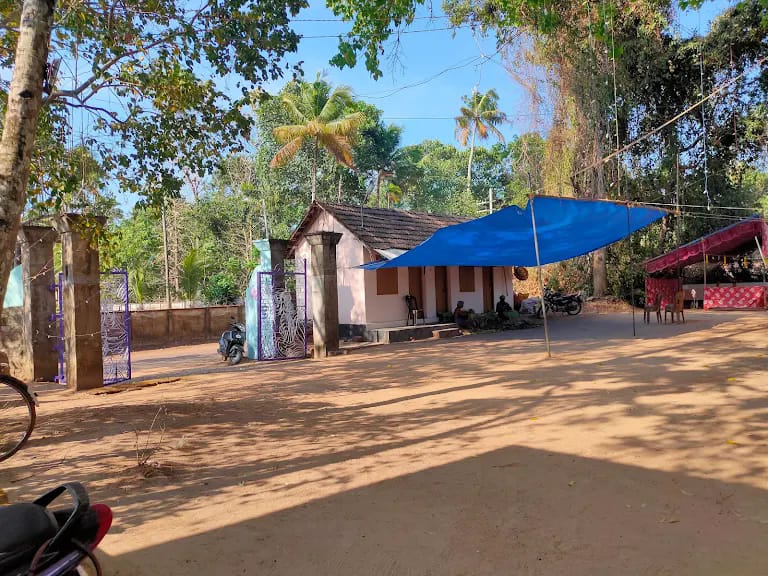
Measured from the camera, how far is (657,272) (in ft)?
64.7

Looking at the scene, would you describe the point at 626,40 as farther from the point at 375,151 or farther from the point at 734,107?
the point at 375,151

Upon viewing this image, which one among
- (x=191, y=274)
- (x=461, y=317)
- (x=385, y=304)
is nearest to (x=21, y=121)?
(x=385, y=304)

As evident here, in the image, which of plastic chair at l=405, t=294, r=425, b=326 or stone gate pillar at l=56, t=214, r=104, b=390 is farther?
plastic chair at l=405, t=294, r=425, b=326

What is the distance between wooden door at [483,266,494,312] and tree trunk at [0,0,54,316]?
1563 centimetres

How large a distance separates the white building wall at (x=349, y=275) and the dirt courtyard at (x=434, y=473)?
7.45m

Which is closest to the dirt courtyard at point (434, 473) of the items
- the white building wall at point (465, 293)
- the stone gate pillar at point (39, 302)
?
the stone gate pillar at point (39, 302)

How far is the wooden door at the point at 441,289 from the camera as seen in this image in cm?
1661

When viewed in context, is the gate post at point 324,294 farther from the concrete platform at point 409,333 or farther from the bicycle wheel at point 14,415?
the bicycle wheel at point 14,415

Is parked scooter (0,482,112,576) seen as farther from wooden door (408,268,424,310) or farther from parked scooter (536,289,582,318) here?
parked scooter (536,289,582,318)

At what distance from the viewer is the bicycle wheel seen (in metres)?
4.26

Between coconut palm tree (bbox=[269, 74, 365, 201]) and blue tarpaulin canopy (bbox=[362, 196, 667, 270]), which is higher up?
coconut palm tree (bbox=[269, 74, 365, 201])

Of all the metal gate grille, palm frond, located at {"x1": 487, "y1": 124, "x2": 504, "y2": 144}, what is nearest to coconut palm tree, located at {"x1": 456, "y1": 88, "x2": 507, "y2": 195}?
palm frond, located at {"x1": 487, "y1": 124, "x2": 504, "y2": 144}

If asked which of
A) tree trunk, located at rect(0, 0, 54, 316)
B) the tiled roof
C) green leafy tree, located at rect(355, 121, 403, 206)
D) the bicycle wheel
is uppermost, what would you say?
green leafy tree, located at rect(355, 121, 403, 206)

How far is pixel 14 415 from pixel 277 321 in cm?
588
